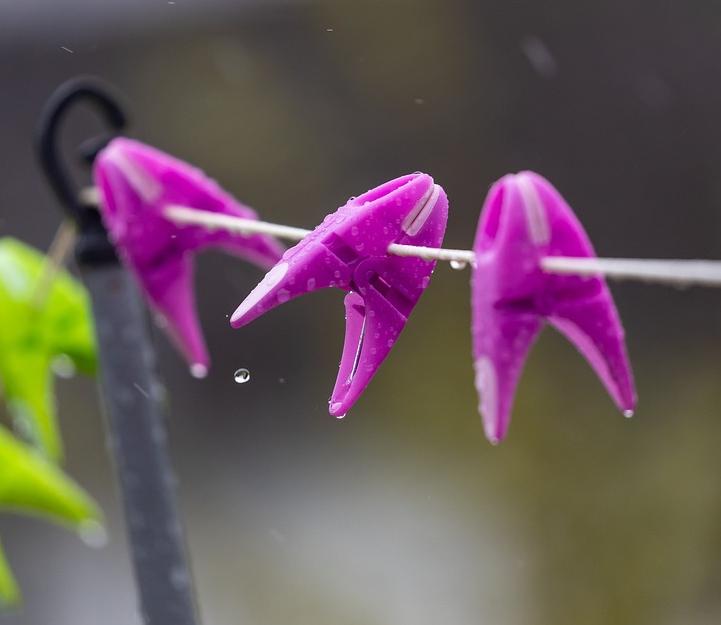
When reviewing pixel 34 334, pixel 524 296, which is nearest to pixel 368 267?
pixel 524 296

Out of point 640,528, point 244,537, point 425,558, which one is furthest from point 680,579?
point 244,537

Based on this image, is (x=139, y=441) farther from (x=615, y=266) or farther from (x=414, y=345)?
(x=414, y=345)

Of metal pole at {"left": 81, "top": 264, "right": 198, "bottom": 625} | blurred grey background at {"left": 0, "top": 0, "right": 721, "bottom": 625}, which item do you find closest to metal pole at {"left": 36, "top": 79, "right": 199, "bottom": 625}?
metal pole at {"left": 81, "top": 264, "right": 198, "bottom": 625}

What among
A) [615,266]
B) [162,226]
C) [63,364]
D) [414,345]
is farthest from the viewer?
[414,345]

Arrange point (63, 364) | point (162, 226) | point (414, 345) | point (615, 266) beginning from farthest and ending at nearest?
point (414, 345)
point (63, 364)
point (162, 226)
point (615, 266)

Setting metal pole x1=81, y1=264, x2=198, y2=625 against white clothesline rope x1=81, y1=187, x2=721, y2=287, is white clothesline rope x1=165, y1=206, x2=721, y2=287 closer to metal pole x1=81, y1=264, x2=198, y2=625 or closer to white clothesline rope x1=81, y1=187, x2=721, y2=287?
white clothesline rope x1=81, y1=187, x2=721, y2=287

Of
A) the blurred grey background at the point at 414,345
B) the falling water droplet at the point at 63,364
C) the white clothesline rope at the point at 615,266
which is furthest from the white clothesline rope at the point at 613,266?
the blurred grey background at the point at 414,345
